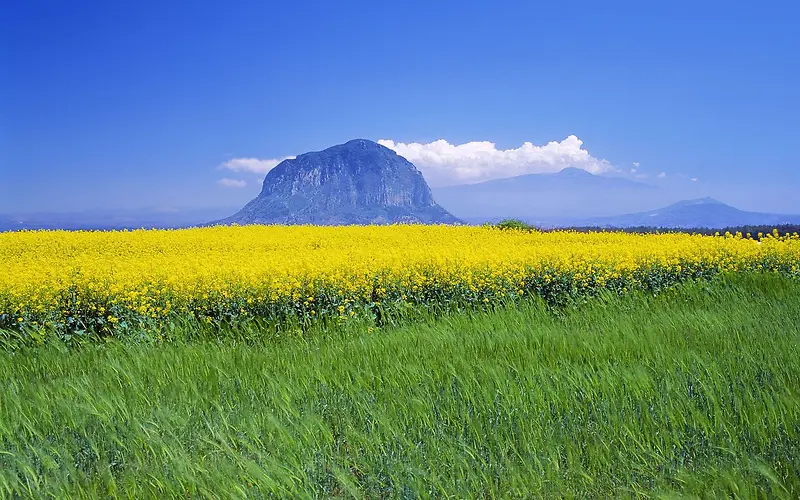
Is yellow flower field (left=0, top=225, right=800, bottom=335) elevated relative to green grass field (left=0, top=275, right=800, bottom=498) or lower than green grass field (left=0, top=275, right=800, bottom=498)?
elevated

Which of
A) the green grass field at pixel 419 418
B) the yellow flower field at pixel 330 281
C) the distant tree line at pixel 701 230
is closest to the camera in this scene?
the green grass field at pixel 419 418

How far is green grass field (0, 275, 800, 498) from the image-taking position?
2811 mm

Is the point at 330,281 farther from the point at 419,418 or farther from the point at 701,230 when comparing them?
the point at 701,230

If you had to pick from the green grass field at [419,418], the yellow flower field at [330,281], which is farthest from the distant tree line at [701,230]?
the green grass field at [419,418]

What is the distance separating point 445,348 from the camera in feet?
17.8

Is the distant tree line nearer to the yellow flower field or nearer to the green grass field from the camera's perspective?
the yellow flower field

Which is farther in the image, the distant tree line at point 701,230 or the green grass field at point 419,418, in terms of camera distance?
the distant tree line at point 701,230

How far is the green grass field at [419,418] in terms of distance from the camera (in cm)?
281

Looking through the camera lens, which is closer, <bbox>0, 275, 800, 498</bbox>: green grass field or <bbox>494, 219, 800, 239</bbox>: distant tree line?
<bbox>0, 275, 800, 498</bbox>: green grass field

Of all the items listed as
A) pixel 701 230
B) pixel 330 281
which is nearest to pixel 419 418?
pixel 330 281

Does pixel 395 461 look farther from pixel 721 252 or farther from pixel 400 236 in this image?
pixel 400 236

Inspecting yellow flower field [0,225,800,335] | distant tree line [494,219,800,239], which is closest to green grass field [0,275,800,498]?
yellow flower field [0,225,800,335]

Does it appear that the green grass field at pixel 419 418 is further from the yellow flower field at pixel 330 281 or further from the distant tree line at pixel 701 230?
the distant tree line at pixel 701 230

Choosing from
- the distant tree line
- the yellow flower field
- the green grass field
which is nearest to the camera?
the green grass field
